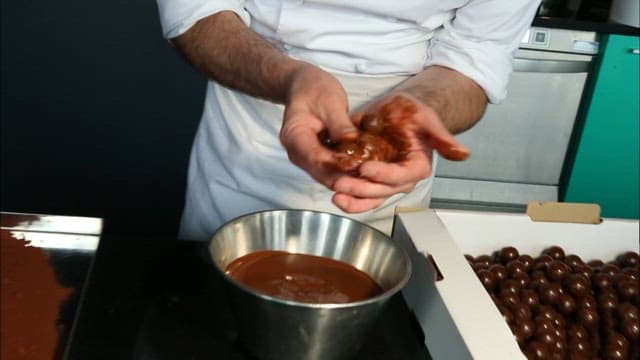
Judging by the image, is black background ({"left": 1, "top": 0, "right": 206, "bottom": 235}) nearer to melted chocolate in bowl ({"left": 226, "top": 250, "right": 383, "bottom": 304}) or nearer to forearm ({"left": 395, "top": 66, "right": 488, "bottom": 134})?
forearm ({"left": 395, "top": 66, "right": 488, "bottom": 134})

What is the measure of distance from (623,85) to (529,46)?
0.38 m

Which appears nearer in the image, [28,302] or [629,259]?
[28,302]

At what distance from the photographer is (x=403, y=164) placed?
2.48ft

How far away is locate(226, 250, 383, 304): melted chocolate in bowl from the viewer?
2.58ft

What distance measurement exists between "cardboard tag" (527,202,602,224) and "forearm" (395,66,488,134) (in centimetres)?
24

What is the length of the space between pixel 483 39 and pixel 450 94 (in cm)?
14

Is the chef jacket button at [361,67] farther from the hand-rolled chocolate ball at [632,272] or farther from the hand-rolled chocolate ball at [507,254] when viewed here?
the hand-rolled chocolate ball at [632,272]

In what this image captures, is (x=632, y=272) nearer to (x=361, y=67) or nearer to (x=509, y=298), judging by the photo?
(x=509, y=298)

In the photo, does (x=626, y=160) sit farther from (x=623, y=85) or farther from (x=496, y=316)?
(x=496, y=316)

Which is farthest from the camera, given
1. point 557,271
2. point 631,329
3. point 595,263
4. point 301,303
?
point 595,263

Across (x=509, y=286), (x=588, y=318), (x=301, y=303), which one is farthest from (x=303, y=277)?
(x=588, y=318)

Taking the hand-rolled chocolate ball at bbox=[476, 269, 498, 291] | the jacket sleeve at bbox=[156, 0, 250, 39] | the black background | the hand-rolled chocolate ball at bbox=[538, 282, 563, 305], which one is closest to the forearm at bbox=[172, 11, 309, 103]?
the jacket sleeve at bbox=[156, 0, 250, 39]

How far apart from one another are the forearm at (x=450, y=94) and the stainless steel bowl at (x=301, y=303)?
0.89 feet

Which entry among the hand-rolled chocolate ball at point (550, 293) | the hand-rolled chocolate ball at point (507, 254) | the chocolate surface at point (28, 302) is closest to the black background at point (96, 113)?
the chocolate surface at point (28, 302)
